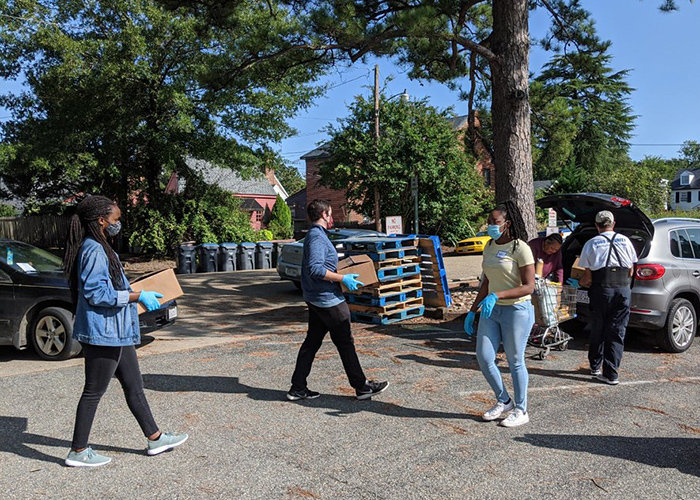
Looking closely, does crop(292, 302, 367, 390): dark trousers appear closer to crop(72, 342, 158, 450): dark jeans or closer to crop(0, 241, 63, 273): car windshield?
crop(72, 342, 158, 450): dark jeans

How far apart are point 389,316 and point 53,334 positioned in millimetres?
4724

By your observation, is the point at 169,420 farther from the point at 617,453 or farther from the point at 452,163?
the point at 452,163

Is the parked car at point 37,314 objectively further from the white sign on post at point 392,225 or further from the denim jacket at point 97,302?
the white sign on post at point 392,225

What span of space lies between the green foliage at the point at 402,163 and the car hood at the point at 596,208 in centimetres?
1545

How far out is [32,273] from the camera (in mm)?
7078

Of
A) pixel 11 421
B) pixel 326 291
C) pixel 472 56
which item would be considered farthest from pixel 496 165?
pixel 11 421

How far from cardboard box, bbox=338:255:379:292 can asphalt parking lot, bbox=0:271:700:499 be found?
1.12 meters

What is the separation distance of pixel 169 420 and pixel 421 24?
260 inches

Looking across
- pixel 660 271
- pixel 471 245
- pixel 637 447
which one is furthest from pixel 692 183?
pixel 637 447

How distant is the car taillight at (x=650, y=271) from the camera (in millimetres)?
6555

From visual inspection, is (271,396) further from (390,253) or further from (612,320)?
(390,253)

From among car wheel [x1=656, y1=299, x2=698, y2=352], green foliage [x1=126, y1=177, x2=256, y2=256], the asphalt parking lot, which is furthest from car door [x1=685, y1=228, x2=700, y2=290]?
green foliage [x1=126, y1=177, x2=256, y2=256]

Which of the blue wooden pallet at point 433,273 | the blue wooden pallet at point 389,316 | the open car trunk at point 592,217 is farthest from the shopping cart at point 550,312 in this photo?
the blue wooden pallet at point 433,273

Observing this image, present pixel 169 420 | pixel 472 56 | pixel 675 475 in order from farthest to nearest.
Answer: pixel 472 56, pixel 169 420, pixel 675 475
